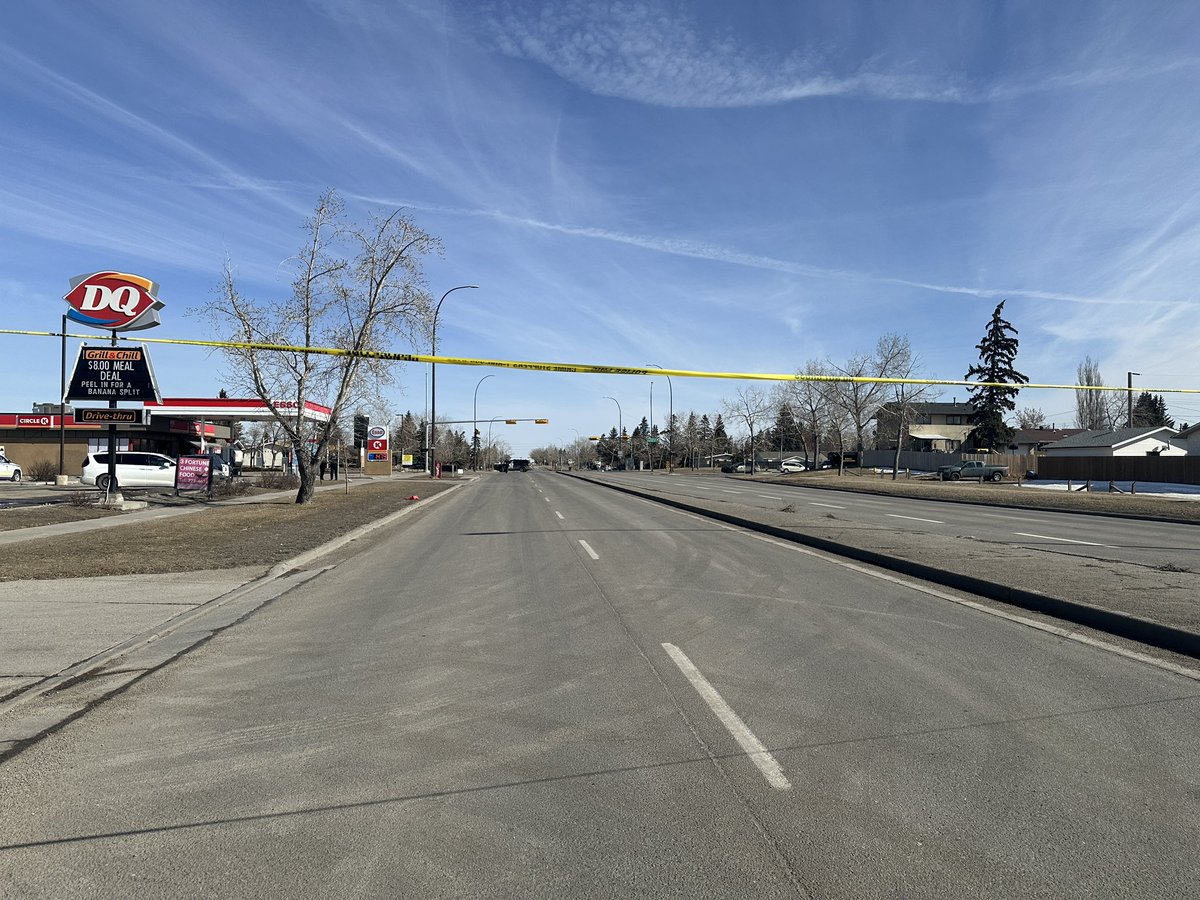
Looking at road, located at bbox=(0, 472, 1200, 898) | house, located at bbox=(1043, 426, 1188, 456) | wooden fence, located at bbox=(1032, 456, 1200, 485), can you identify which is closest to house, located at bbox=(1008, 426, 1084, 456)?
house, located at bbox=(1043, 426, 1188, 456)

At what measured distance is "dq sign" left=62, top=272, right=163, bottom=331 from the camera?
22312mm

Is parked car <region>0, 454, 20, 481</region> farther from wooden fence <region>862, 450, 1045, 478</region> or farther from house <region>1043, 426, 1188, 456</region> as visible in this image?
house <region>1043, 426, 1188, 456</region>

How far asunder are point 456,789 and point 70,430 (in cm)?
5977

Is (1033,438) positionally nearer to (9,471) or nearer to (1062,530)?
(1062,530)

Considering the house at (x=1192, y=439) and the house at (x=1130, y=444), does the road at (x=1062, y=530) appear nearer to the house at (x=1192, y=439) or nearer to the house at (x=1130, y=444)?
the house at (x=1192, y=439)

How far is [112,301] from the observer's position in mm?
22547

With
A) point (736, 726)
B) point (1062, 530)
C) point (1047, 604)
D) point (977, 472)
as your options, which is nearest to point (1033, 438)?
point (977, 472)

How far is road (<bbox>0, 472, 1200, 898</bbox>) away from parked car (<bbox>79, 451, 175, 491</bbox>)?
28.5m

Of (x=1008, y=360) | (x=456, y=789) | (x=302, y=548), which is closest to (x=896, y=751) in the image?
(x=456, y=789)

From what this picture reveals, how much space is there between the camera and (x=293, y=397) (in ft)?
88.8

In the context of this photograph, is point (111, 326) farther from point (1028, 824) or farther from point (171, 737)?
point (1028, 824)

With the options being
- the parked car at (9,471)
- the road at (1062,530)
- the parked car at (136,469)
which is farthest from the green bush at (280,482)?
the road at (1062,530)

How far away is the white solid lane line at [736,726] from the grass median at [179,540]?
824 centimetres

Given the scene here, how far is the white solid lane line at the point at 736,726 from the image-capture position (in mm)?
4156
